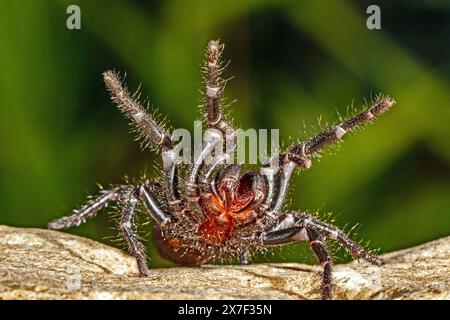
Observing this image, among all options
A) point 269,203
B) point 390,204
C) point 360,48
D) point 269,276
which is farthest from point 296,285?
point 360,48

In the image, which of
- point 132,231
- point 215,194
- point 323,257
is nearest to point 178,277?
point 132,231

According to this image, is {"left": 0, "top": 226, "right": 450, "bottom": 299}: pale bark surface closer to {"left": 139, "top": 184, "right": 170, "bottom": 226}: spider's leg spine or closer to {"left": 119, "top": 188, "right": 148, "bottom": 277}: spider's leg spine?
{"left": 119, "top": 188, "right": 148, "bottom": 277}: spider's leg spine

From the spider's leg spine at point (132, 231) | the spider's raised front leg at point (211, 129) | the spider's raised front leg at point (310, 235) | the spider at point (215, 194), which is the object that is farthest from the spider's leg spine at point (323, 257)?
the spider's leg spine at point (132, 231)

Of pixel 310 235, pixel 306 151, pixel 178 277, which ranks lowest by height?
pixel 178 277

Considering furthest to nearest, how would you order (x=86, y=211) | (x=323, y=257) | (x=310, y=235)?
(x=86, y=211) → (x=310, y=235) → (x=323, y=257)

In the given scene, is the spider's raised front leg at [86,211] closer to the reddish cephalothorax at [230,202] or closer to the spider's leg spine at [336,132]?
the reddish cephalothorax at [230,202]

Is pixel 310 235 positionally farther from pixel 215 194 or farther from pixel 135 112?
pixel 135 112
